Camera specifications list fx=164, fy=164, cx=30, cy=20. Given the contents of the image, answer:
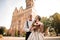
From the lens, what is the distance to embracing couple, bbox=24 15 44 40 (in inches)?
91.3

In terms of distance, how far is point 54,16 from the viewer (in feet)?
7.89

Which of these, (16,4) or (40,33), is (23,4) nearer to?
(16,4)

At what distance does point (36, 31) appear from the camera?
7.69 feet

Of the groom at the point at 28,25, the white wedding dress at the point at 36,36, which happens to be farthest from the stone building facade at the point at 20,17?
the white wedding dress at the point at 36,36

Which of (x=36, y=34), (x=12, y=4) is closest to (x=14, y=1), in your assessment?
(x=12, y=4)

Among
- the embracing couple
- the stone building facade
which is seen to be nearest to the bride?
the embracing couple

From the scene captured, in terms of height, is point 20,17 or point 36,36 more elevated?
point 20,17

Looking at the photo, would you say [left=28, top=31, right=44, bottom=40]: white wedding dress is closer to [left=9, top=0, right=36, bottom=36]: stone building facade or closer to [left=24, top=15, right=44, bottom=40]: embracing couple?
[left=24, top=15, right=44, bottom=40]: embracing couple

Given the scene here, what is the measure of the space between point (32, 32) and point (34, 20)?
182 mm

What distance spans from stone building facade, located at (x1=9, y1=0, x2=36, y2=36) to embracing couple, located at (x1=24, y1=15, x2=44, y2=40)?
88 mm

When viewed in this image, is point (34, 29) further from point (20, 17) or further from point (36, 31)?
point (20, 17)

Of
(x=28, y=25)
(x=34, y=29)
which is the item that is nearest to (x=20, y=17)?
(x=28, y=25)

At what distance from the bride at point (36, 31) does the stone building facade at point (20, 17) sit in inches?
6.0

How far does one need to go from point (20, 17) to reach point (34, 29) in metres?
0.31
